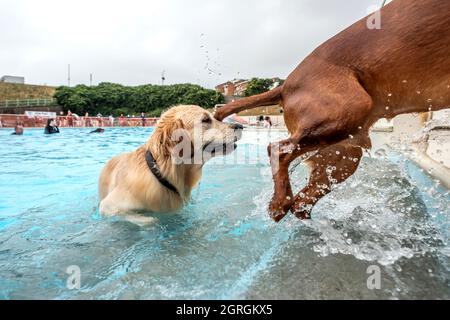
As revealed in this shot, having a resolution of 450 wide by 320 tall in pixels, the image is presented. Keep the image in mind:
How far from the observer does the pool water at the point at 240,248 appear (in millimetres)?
1723

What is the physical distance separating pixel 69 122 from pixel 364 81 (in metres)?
27.5

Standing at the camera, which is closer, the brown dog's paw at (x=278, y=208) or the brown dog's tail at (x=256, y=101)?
the brown dog's paw at (x=278, y=208)

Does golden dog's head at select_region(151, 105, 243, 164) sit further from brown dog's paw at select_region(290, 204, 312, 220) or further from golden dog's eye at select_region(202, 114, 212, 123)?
brown dog's paw at select_region(290, 204, 312, 220)

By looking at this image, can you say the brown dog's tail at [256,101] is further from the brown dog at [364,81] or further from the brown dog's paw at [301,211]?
the brown dog's paw at [301,211]

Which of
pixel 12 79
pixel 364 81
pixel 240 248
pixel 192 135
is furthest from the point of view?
pixel 12 79

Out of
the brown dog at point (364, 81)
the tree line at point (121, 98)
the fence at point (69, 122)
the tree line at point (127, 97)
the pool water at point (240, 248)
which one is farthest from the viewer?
the tree line at point (127, 97)

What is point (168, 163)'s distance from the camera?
3172mm

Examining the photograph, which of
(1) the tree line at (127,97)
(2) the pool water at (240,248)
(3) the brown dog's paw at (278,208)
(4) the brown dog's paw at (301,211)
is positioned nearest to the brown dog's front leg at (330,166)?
(4) the brown dog's paw at (301,211)

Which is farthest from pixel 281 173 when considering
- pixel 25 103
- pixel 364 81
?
pixel 25 103

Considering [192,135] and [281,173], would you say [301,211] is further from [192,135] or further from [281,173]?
[192,135]

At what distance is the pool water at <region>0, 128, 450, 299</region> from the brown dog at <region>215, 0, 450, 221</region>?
502mm

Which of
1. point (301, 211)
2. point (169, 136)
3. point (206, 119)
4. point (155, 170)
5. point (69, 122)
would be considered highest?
point (69, 122)
